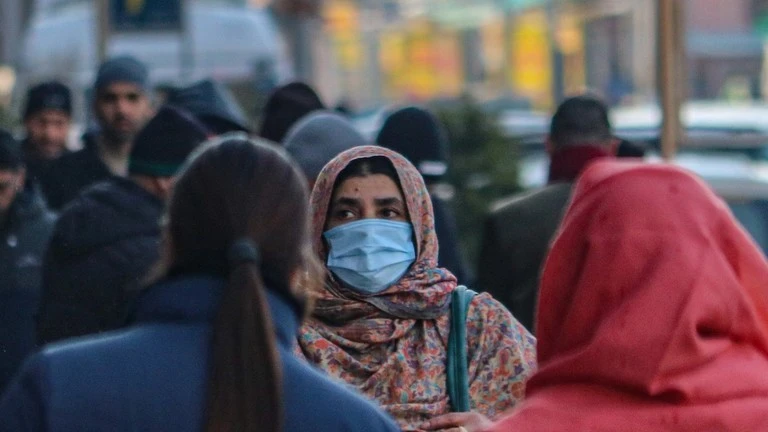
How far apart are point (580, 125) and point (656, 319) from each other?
11.6 feet

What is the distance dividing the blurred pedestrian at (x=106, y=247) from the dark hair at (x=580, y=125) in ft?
5.40

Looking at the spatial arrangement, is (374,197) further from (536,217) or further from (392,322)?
(536,217)

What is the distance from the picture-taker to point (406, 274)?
3.68m

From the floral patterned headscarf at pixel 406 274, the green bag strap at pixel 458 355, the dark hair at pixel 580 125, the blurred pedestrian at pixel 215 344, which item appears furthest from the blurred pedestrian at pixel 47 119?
the blurred pedestrian at pixel 215 344

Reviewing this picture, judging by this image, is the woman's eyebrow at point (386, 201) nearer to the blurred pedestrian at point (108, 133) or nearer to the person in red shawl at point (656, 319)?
the person in red shawl at point (656, 319)

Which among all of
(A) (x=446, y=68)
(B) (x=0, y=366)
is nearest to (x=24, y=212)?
(B) (x=0, y=366)

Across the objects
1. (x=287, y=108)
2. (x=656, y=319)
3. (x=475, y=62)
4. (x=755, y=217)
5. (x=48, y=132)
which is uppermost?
(x=656, y=319)

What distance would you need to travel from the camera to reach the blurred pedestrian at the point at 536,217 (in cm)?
591

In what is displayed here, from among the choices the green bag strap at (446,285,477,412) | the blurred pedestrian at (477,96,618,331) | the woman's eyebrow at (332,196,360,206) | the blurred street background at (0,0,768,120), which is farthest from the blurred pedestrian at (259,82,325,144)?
the blurred street background at (0,0,768,120)

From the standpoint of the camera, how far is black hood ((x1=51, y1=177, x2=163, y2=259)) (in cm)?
473

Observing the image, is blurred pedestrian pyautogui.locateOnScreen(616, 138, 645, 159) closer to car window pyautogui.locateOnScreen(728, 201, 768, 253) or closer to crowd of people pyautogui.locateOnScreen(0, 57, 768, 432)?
car window pyautogui.locateOnScreen(728, 201, 768, 253)

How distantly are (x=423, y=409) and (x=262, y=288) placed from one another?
114cm

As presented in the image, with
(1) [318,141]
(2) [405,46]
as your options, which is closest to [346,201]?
(1) [318,141]

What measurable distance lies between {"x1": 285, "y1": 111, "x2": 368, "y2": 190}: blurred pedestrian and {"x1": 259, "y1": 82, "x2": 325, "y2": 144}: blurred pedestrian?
769 millimetres
